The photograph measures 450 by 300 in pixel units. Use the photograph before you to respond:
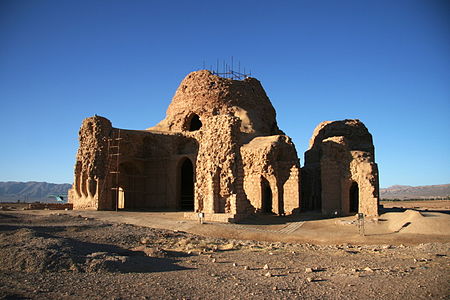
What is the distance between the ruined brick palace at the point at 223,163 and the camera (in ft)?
64.1

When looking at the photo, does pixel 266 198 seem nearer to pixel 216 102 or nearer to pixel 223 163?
pixel 223 163

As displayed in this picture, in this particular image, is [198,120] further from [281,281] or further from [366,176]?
[281,281]

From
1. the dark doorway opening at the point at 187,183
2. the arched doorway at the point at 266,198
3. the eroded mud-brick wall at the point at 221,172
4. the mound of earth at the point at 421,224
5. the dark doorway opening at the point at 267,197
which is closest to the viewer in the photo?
the mound of earth at the point at 421,224

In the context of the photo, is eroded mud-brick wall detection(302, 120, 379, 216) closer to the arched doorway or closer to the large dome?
the arched doorway

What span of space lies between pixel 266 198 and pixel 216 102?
9.72 m

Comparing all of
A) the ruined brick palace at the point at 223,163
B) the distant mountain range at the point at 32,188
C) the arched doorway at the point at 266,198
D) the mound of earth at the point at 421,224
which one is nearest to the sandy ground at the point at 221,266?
the mound of earth at the point at 421,224

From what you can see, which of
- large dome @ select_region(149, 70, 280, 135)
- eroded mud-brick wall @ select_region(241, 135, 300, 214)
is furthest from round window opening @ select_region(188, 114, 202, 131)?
eroded mud-brick wall @ select_region(241, 135, 300, 214)

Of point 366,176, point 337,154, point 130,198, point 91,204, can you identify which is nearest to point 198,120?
point 130,198

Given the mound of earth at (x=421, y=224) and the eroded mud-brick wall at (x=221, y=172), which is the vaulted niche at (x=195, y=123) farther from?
the mound of earth at (x=421, y=224)

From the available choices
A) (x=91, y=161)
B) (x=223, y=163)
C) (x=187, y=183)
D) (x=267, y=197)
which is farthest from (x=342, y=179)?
(x=91, y=161)

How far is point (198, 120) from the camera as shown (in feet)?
115

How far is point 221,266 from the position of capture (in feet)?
30.1

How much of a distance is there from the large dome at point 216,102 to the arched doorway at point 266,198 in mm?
5732

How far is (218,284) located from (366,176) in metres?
15.5
